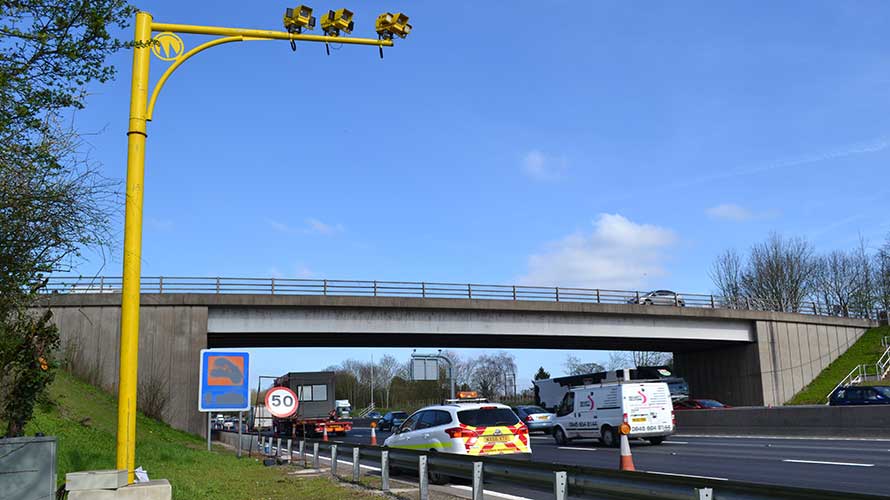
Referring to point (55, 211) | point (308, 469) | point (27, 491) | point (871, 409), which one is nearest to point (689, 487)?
point (27, 491)

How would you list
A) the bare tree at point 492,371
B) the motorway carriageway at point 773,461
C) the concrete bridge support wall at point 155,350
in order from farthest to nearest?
1. the bare tree at point 492,371
2. the concrete bridge support wall at point 155,350
3. the motorway carriageway at point 773,461

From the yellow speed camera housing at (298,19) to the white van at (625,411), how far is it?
1939 centimetres

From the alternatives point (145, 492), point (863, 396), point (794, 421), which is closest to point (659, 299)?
point (863, 396)

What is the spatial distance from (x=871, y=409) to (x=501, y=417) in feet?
53.4

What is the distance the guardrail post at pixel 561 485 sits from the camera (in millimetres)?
8320

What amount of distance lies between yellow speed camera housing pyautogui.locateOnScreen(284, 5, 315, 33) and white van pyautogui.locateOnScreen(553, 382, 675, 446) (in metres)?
19.4

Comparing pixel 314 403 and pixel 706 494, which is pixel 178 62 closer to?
pixel 706 494

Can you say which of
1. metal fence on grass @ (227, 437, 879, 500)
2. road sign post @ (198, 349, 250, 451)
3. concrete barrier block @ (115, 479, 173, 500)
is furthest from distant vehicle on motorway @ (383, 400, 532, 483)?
concrete barrier block @ (115, 479, 173, 500)

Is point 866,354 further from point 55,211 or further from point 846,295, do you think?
point 55,211

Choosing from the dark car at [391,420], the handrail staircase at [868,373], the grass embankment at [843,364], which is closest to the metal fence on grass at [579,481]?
the dark car at [391,420]

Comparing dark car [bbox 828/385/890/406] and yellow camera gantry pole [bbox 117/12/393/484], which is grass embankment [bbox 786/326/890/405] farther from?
yellow camera gantry pole [bbox 117/12/393/484]

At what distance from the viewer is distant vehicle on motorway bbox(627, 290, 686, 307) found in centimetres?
4681

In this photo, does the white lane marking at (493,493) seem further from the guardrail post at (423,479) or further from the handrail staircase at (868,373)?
the handrail staircase at (868,373)

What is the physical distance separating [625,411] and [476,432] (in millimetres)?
11818
